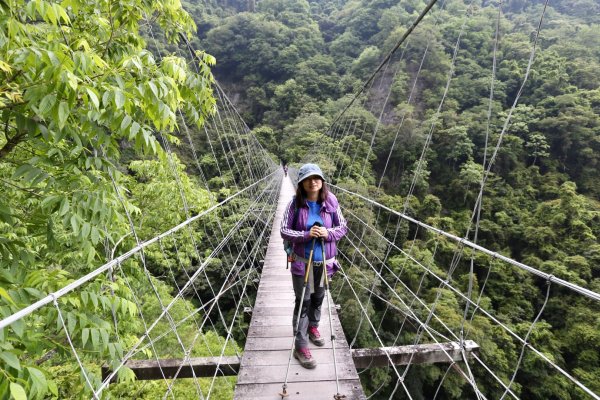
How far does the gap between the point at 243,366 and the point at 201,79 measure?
1.22m

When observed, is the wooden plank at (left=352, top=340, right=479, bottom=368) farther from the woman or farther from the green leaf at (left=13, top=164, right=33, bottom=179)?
the green leaf at (left=13, top=164, right=33, bottom=179)

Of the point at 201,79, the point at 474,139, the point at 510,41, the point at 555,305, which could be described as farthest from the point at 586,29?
the point at 201,79

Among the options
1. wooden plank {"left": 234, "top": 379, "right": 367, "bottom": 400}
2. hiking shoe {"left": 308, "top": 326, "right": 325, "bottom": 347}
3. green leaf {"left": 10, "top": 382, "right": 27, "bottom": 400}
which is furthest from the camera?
hiking shoe {"left": 308, "top": 326, "right": 325, "bottom": 347}

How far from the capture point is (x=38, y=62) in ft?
2.41

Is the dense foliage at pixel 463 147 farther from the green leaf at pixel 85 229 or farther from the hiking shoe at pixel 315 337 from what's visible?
the green leaf at pixel 85 229

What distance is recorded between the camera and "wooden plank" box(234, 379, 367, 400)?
1.21 m

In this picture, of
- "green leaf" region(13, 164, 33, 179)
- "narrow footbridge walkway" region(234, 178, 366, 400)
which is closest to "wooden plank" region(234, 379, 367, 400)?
"narrow footbridge walkway" region(234, 178, 366, 400)

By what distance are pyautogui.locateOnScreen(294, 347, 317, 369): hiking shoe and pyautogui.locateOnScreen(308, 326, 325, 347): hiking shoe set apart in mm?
103

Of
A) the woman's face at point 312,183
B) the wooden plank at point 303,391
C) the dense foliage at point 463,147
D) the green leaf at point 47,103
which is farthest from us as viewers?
the dense foliage at point 463,147

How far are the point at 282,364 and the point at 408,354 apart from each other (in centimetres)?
56

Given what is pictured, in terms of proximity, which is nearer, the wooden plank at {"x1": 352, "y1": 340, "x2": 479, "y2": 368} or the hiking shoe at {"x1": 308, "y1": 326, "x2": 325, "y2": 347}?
the wooden plank at {"x1": 352, "y1": 340, "x2": 479, "y2": 368}

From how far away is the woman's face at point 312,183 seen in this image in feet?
4.36

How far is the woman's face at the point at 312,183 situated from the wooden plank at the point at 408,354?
769mm

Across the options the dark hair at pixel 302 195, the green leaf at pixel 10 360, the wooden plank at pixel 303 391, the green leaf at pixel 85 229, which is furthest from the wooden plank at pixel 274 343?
the green leaf at pixel 10 360
